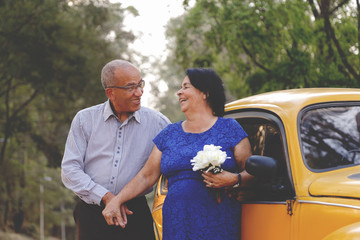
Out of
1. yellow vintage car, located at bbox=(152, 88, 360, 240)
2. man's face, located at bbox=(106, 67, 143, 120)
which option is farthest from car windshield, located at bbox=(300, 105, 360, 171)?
man's face, located at bbox=(106, 67, 143, 120)

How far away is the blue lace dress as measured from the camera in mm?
3592

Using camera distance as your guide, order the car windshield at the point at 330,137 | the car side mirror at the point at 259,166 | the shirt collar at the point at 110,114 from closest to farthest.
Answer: the car side mirror at the point at 259,166 → the car windshield at the point at 330,137 → the shirt collar at the point at 110,114

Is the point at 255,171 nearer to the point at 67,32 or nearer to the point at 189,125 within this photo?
the point at 189,125

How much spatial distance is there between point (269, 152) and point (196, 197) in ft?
2.35

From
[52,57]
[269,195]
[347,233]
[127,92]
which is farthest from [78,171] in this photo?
[52,57]

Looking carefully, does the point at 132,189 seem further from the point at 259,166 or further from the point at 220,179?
the point at 259,166

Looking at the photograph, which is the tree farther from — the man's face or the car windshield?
the car windshield

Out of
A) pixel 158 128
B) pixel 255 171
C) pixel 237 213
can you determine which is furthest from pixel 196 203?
pixel 158 128

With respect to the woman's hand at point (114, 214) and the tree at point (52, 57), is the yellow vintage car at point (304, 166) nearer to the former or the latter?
the woman's hand at point (114, 214)

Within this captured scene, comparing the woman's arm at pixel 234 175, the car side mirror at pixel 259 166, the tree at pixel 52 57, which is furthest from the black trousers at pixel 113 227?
the tree at pixel 52 57

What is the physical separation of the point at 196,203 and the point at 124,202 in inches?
27.1

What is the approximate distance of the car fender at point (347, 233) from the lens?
2.81 metres

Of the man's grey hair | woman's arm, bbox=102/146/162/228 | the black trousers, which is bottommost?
the black trousers

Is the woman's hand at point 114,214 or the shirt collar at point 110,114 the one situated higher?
the shirt collar at point 110,114
